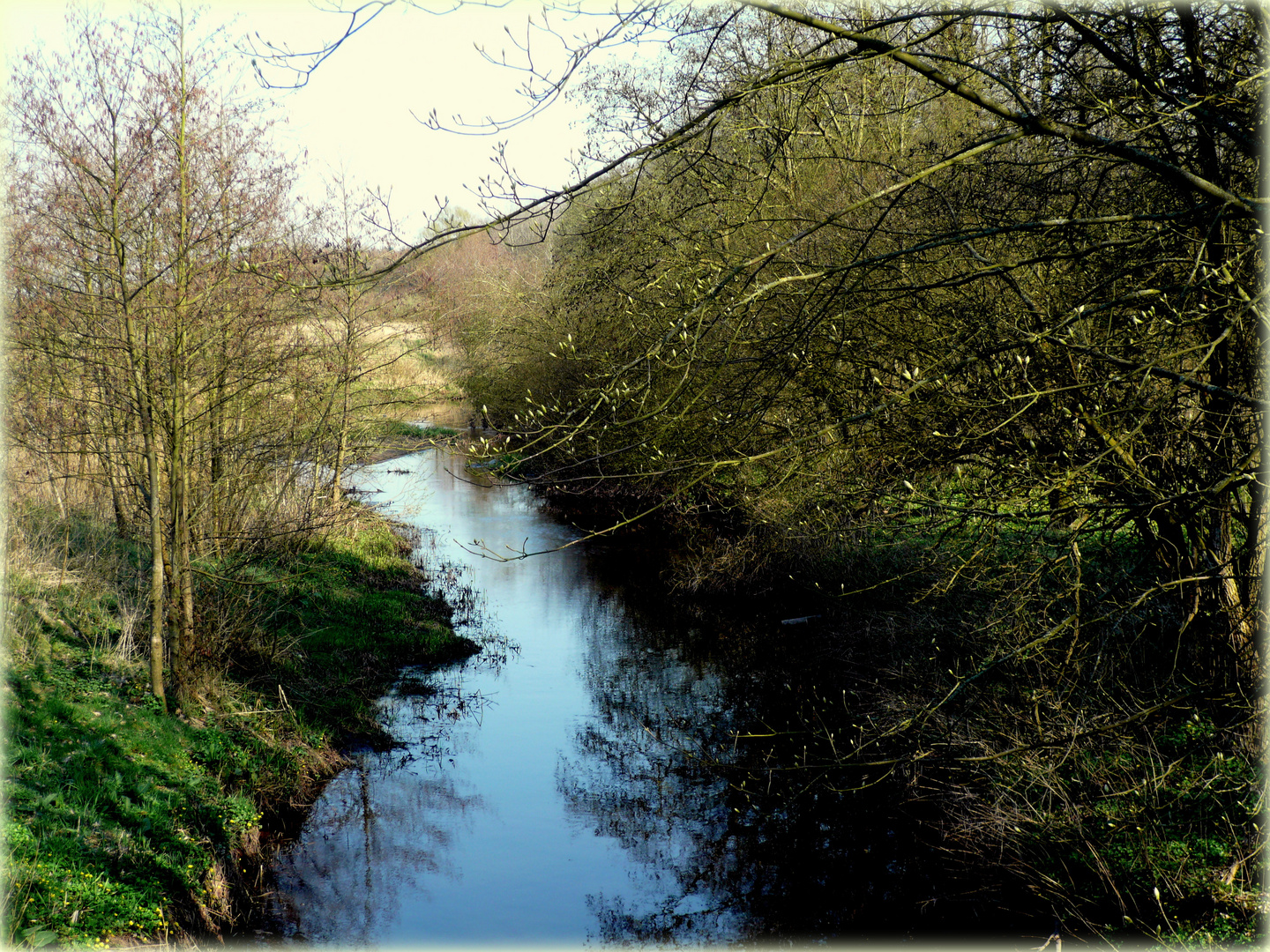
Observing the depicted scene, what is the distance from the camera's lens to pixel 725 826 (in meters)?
8.05

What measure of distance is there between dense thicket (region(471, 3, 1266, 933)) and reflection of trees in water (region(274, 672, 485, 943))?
3.47 metres

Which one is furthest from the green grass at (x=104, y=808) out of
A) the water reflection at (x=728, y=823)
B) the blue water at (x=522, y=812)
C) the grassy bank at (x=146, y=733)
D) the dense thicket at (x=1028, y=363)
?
the dense thicket at (x=1028, y=363)

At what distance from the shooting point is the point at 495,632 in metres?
13.6

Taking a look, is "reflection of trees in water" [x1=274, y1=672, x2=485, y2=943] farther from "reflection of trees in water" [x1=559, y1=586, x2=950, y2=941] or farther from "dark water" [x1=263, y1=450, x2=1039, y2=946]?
"reflection of trees in water" [x1=559, y1=586, x2=950, y2=941]

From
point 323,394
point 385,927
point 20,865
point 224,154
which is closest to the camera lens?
point 20,865

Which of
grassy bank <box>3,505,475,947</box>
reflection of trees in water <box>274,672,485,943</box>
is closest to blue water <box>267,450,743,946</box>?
reflection of trees in water <box>274,672,485,943</box>

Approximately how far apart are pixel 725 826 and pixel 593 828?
1.15 meters

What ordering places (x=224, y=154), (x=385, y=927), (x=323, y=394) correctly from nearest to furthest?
(x=385, y=927) < (x=224, y=154) < (x=323, y=394)

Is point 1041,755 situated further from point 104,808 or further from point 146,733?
point 146,733

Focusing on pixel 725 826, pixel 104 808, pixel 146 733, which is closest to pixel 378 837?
pixel 146 733

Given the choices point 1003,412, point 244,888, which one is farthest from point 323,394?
point 1003,412

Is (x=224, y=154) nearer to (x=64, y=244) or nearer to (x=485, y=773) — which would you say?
(x=64, y=244)

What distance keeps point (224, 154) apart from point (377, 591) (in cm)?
691

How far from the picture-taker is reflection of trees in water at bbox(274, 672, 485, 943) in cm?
681
